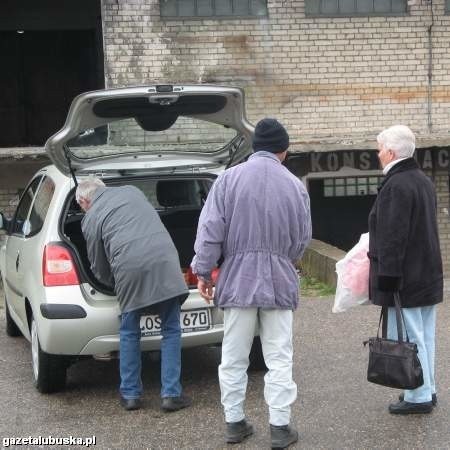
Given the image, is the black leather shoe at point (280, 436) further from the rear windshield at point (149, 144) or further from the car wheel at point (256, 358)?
the rear windshield at point (149, 144)

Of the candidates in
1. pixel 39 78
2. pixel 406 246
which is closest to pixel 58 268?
pixel 406 246

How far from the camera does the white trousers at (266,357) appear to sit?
13.7 feet

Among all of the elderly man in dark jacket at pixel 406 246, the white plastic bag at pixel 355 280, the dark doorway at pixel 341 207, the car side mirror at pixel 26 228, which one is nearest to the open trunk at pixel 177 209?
Answer: the car side mirror at pixel 26 228

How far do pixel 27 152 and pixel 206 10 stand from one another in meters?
3.15

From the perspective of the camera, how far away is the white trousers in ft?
13.7

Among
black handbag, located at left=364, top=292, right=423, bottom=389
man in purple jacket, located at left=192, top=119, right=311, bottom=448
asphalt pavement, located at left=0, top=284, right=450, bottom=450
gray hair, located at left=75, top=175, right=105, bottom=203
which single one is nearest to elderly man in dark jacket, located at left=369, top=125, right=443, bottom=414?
black handbag, located at left=364, top=292, right=423, bottom=389

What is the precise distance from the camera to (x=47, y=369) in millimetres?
5273

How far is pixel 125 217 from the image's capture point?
5.01 m

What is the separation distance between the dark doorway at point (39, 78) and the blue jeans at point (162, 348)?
10.4 m

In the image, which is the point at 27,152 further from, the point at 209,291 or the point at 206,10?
the point at 209,291

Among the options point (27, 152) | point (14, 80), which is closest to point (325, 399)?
point (27, 152)

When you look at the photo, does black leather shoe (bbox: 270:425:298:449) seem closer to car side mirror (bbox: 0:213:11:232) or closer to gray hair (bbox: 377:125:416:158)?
gray hair (bbox: 377:125:416:158)

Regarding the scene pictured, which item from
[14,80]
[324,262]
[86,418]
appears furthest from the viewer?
[14,80]

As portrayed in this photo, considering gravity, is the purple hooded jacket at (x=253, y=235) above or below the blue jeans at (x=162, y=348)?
above
